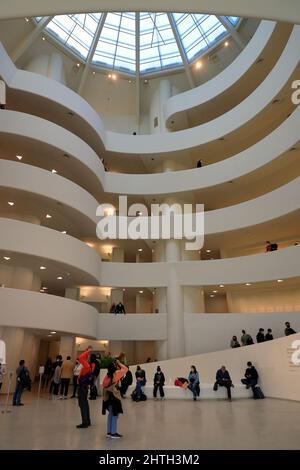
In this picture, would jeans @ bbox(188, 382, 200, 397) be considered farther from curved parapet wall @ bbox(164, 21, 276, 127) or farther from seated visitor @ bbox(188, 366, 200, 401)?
curved parapet wall @ bbox(164, 21, 276, 127)

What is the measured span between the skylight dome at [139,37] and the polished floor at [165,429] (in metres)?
26.6

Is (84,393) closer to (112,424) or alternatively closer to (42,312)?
(112,424)

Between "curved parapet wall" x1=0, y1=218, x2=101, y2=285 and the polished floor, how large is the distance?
8.26 m

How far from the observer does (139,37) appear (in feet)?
94.6

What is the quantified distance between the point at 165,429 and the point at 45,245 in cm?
1260

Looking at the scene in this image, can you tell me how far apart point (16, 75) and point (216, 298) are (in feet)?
70.0

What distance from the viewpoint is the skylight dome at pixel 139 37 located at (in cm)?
2697

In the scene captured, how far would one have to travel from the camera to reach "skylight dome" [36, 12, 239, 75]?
26969 millimetres

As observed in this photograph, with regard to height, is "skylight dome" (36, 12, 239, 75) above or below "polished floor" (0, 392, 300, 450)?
above

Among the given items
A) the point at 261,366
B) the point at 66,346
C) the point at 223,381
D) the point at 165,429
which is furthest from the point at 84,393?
the point at 66,346

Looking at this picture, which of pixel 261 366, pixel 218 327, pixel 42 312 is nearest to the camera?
pixel 261 366

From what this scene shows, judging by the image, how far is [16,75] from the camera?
21.4 meters

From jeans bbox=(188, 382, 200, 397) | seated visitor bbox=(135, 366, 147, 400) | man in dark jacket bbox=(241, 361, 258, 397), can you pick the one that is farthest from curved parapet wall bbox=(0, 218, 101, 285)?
man in dark jacket bbox=(241, 361, 258, 397)
